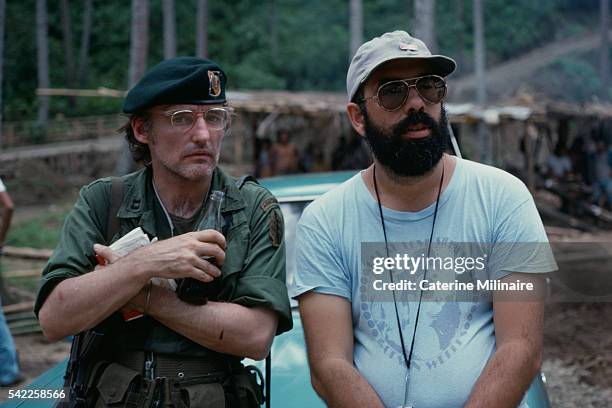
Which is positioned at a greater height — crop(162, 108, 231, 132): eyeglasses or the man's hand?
crop(162, 108, 231, 132): eyeglasses

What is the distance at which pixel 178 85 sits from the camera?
8.24 feet

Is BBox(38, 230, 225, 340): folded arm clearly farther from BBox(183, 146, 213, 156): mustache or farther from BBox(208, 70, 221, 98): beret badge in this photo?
BBox(208, 70, 221, 98): beret badge

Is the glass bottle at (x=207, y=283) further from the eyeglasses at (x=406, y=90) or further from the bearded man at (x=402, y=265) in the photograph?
the eyeglasses at (x=406, y=90)

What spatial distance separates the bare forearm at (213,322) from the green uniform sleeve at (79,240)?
0.25m

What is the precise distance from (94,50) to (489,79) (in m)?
20.8

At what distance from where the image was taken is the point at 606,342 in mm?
A: 6902

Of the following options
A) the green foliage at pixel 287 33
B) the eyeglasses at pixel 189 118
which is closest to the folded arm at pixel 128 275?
the eyeglasses at pixel 189 118

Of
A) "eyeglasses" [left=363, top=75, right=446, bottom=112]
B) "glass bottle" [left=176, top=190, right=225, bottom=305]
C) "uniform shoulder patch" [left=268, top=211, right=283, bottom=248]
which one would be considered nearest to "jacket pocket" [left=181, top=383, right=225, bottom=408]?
"glass bottle" [left=176, top=190, right=225, bottom=305]

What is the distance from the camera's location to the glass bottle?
237cm

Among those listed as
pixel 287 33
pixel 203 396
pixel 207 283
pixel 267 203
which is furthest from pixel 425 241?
pixel 287 33

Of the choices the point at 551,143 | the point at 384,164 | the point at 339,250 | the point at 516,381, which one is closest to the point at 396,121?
the point at 384,164

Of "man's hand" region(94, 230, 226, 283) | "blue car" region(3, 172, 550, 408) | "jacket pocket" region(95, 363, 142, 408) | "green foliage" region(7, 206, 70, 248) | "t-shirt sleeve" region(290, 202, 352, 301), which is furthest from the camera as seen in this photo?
"green foliage" region(7, 206, 70, 248)

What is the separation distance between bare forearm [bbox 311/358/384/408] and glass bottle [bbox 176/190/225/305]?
0.40m

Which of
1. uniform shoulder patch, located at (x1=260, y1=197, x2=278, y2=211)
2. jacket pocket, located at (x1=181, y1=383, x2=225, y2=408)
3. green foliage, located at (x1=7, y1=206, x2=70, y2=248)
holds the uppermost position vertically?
uniform shoulder patch, located at (x1=260, y1=197, x2=278, y2=211)
